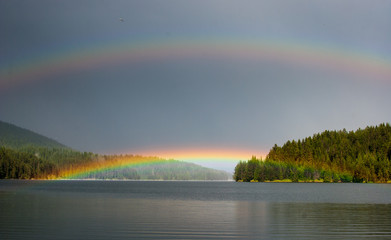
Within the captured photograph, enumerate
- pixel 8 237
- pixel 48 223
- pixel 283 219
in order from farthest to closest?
pixel 283 219 → pixel 48 223 → pixel 8 237

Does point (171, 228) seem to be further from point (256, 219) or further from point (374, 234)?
point (374, 234)

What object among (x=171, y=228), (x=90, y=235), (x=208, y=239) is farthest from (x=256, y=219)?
(x=90, y=235)

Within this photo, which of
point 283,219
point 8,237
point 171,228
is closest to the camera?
point 8,237

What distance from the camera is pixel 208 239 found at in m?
32.5

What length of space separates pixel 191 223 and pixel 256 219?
827cm

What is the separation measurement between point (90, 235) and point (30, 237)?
436 cm

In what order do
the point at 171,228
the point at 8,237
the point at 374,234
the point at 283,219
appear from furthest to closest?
the point at 283,219 → the point at 171,228 → the point at 374,234 → the point at 8,237

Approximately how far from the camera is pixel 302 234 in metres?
35.1

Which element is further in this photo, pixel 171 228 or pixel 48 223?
pixel 48 223

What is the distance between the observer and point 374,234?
115 feet

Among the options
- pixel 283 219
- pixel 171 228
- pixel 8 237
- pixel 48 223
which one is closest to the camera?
pixel 8 237

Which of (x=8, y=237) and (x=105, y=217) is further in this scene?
(x=105, y=217)

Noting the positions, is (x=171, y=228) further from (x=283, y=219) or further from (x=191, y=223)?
(x=283, y=219)

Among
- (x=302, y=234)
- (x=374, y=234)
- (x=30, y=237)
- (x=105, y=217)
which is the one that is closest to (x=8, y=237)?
(x=30, y=237)
